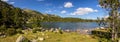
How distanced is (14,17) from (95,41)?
57.1 meters

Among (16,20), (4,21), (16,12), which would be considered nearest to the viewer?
(4,21)

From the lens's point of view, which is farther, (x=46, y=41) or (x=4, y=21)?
(x=4, y=21)

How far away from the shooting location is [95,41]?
37.8 meters

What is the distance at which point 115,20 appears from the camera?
37.3 m

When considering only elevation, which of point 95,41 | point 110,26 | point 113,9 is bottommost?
point 95,41

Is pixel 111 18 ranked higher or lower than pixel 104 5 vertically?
lower

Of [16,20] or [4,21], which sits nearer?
[4,21]

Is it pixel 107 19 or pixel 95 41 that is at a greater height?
pixel 107 19

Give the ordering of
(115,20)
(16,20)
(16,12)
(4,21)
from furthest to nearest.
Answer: (16,12) < (16,20) < (4,21) < (115,20)

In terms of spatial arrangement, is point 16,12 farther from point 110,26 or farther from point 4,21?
point 110,26

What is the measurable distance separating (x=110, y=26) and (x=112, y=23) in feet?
2.37

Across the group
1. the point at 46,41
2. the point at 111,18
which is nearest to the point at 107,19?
the point at 111,18

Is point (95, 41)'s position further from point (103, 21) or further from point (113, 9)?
point (113, 9)

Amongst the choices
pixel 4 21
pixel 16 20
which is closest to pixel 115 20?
pixel 4 21
